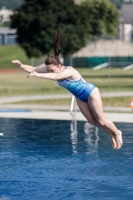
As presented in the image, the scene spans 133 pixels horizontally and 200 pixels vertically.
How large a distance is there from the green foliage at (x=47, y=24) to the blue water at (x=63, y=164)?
59928 millimetres

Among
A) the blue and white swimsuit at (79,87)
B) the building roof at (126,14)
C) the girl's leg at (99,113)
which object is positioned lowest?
the building roof at (126,14)

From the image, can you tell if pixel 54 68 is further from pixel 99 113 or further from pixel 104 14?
pixel 104 14

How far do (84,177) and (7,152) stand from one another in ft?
12.9

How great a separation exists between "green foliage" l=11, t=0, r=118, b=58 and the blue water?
59928mm

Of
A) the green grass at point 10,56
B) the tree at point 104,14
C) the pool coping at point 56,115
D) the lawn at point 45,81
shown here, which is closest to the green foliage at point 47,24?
the lawn at point 45,81

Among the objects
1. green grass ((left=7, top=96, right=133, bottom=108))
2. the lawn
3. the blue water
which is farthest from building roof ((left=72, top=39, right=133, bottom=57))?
the blue water

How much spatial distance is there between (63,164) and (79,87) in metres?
3.58

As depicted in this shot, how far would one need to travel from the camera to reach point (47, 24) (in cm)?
8369

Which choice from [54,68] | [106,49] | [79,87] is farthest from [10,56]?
[54,68]

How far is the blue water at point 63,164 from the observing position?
12750 millimetres

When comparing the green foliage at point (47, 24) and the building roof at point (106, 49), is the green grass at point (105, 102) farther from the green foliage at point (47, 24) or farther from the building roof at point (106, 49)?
the building roof at point (106, 49)

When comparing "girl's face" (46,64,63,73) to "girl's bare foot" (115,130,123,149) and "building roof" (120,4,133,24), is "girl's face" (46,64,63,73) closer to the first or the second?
"girl's bare foot" (115,130,123,149)

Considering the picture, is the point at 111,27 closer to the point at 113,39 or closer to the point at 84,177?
the point at 113,39

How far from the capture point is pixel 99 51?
317ft
